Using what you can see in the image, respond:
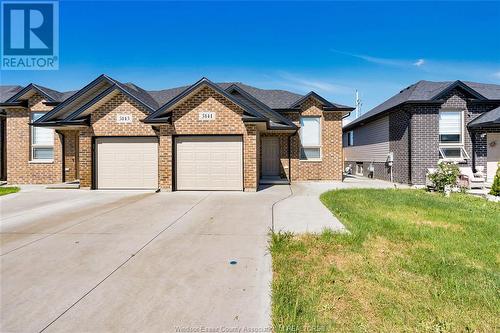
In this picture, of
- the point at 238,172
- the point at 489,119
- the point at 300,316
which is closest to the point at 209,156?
the point at 238,172

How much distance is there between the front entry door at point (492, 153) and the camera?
13727 mm

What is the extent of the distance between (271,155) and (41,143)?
14041 millimetres

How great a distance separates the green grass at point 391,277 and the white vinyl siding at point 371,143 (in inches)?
457

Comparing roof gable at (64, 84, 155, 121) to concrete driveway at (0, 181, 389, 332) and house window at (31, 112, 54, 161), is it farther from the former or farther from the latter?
concrete driveway at (0, 181, 389, 332)

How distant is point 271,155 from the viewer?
656 inches

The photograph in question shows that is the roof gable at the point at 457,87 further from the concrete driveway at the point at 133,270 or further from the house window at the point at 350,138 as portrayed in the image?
the concrete driveway at the point at 133,270

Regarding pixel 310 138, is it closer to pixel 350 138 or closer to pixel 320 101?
pixel 320 101

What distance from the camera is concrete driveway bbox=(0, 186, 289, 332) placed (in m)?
2.72

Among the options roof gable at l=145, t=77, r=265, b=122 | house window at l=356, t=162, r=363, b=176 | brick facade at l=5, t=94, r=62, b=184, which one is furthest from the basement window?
brick facade at l=5, t=94, r=62, b=184

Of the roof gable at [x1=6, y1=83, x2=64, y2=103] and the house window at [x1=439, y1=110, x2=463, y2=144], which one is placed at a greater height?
the roof gable at [x1=6, y1=83, x2=64, y2=103]

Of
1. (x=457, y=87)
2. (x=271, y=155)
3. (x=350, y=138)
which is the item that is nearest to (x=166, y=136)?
(x=271, y=155)

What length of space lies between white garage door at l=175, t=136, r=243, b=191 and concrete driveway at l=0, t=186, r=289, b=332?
4208 millimetres

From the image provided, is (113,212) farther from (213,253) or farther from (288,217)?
(288,217)

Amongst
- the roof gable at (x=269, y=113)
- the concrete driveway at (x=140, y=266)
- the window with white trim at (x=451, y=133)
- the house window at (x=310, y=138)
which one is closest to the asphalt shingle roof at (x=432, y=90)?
the window with white trim at (x=451, y=133)
